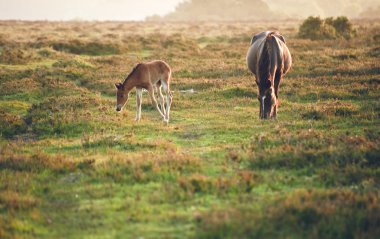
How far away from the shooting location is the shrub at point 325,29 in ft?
133

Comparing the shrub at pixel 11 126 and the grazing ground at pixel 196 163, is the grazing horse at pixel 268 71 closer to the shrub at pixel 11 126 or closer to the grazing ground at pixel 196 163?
the grazing ground at pixel 196 163

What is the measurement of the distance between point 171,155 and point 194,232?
3770 mm

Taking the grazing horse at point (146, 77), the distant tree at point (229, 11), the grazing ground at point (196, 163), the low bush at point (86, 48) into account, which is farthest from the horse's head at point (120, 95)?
the distant tree at point (229, 11)

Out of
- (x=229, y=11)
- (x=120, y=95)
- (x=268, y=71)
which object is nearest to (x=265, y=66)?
(x=268, y=71)

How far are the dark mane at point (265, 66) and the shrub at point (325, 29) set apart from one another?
28.2 meters

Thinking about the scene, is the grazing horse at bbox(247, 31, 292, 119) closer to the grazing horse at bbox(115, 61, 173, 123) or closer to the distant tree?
the grazing horse at bbox(115, 61, 173, 123)

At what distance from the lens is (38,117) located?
15.9 meters

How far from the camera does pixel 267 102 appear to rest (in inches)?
555

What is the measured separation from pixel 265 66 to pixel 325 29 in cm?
2944

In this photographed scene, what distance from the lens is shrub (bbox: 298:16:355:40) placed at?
40656mm

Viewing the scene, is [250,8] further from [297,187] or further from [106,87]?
[297,187]

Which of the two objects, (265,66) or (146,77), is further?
(146,77)

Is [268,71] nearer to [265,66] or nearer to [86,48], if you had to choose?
[265,66]

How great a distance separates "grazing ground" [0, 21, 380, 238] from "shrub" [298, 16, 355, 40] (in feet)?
62.2
